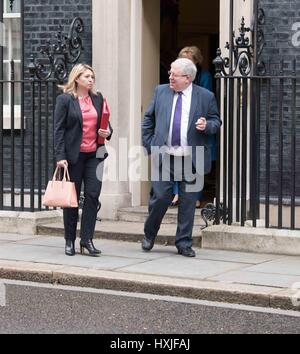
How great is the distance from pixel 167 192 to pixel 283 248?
4.20ft

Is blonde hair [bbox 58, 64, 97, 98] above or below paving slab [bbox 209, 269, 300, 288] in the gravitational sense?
above

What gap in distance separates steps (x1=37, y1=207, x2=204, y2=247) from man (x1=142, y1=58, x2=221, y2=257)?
2.69 ft

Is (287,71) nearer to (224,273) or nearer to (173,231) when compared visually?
(173,231)

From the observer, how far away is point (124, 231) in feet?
33.9

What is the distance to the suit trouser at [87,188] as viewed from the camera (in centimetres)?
920

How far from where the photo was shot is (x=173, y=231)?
10.3 metres

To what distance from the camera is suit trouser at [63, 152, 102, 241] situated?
9195mm

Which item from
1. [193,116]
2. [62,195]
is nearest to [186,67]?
[193,116]

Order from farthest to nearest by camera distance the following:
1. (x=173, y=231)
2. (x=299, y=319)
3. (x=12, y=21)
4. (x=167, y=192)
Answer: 1. (x=12, y=21)
2. (x=173, y=231)
3. (x=167, y=192)
4. (x=299, y=319)

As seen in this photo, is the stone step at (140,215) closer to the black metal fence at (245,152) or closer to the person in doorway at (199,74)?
the person in doorway at (199,74)

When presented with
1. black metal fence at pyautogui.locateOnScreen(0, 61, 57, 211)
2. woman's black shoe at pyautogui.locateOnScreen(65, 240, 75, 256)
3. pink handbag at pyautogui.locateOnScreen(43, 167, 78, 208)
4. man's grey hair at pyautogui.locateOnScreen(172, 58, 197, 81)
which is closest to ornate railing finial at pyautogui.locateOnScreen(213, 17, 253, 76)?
man's grey hair at pyautogui.locateOnScreen(172, 58, 197, 81)

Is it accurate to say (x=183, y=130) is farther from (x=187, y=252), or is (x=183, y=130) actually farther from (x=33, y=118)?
(x=33, y=118)

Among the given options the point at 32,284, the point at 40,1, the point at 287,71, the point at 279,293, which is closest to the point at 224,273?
the point at 279,293

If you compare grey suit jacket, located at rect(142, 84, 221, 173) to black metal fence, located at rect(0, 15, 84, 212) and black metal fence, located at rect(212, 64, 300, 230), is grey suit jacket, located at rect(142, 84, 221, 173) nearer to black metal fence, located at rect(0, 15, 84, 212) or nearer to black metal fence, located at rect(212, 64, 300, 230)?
black metal fence, located at rect(212, 64, 300, 230)
